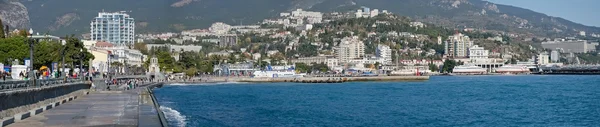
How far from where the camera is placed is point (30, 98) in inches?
1216

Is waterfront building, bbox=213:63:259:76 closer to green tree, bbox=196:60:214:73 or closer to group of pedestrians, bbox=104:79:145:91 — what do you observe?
green tree, bbox=196:60:214:73

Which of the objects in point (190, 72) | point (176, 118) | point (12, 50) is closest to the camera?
point (176, 118)

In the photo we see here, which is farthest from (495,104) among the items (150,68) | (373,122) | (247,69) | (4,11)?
(4,11)

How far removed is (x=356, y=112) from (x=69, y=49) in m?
44.7

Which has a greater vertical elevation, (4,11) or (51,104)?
(4,11)

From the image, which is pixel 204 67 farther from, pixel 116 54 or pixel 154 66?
pixel 154 66

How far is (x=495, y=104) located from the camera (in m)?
51.8

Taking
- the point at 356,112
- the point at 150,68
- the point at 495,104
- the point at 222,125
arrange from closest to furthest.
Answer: the point at 222,125
the point at 356,112
the point at 495,104
the point at 150,68

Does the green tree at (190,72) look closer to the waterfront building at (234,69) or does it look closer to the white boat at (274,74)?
the white boat at (274,74)

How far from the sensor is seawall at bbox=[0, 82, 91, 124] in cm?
2559

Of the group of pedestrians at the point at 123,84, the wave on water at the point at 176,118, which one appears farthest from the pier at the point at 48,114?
the group of pedestrians at the point at 123,84

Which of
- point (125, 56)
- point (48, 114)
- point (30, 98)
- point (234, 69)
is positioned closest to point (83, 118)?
point (48, 114)

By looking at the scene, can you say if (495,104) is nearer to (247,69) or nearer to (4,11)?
(247,69)

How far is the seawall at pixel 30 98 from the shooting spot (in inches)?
1007
